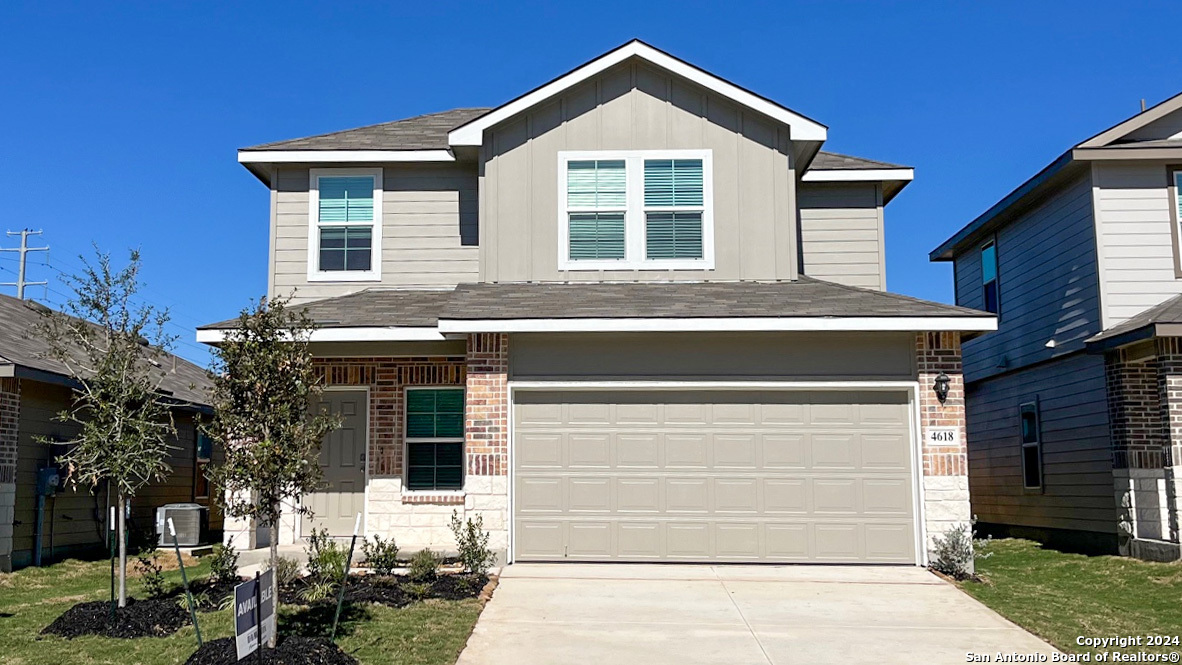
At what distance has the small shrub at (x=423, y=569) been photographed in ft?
35.5

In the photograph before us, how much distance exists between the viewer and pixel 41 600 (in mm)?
10742

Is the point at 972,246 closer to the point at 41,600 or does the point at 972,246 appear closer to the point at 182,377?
the point at 182,377

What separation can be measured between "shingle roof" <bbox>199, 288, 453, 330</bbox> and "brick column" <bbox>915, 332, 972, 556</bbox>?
234 inches

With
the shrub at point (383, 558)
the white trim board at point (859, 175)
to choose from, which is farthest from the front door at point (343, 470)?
the white trim board at point (859, 175)

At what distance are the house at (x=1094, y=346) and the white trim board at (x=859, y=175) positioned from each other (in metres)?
2.58

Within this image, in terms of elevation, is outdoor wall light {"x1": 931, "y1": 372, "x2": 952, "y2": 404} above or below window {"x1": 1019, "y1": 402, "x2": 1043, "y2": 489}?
above

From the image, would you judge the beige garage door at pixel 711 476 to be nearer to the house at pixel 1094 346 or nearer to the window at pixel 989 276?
the house at pixel 1094 346

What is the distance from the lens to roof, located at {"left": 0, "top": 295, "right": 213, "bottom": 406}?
513 inches

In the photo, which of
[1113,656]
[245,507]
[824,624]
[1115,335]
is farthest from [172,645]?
[1115,335]

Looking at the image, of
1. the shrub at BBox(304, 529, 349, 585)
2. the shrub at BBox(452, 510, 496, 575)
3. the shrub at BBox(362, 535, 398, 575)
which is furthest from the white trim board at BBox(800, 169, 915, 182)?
the shrub at BBox(304, 529, 349, 585)

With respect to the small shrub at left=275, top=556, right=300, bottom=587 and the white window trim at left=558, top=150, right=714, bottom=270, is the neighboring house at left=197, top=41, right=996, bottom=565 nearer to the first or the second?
the white window trim at left=558, top=150, right=714, bottom=270

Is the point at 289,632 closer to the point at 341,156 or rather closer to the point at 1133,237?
the point at 341,156

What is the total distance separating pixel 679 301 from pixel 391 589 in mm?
4852

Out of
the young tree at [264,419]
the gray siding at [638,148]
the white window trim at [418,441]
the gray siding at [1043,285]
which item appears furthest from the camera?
the gray siding at [1043,285]
